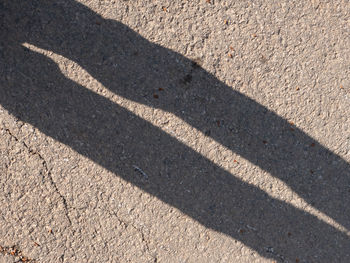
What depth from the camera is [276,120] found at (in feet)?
10.8

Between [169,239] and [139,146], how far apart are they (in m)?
0.90

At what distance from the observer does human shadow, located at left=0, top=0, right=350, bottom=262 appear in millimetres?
3029

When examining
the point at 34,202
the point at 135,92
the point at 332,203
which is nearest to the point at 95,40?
the point at 135,92

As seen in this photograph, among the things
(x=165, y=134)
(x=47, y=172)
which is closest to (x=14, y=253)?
(x=47, y=172)

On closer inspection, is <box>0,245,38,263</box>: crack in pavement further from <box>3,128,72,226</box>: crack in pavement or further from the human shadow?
the human shadow

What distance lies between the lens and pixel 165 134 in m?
3.17

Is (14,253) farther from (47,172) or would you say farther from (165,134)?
(165,134)

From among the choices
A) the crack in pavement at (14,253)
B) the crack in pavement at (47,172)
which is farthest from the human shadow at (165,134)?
the crack in pavement at (14,253)

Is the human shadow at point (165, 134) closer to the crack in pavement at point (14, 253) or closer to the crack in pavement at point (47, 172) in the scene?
the crack in pavement at point (47, 172)

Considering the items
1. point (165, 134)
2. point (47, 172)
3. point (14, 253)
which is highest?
point (165, 134)

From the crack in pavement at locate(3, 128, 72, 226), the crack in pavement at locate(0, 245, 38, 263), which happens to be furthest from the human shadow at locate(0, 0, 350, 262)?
the crack in pavement at locate(0, 245, 38, 263)

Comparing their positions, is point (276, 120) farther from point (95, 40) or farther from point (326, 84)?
point (95, 40)

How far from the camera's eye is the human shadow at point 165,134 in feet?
9.94

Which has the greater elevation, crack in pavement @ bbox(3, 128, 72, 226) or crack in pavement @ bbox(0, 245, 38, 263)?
crack in pavement @ bbox(3, 128, 72, 226)
